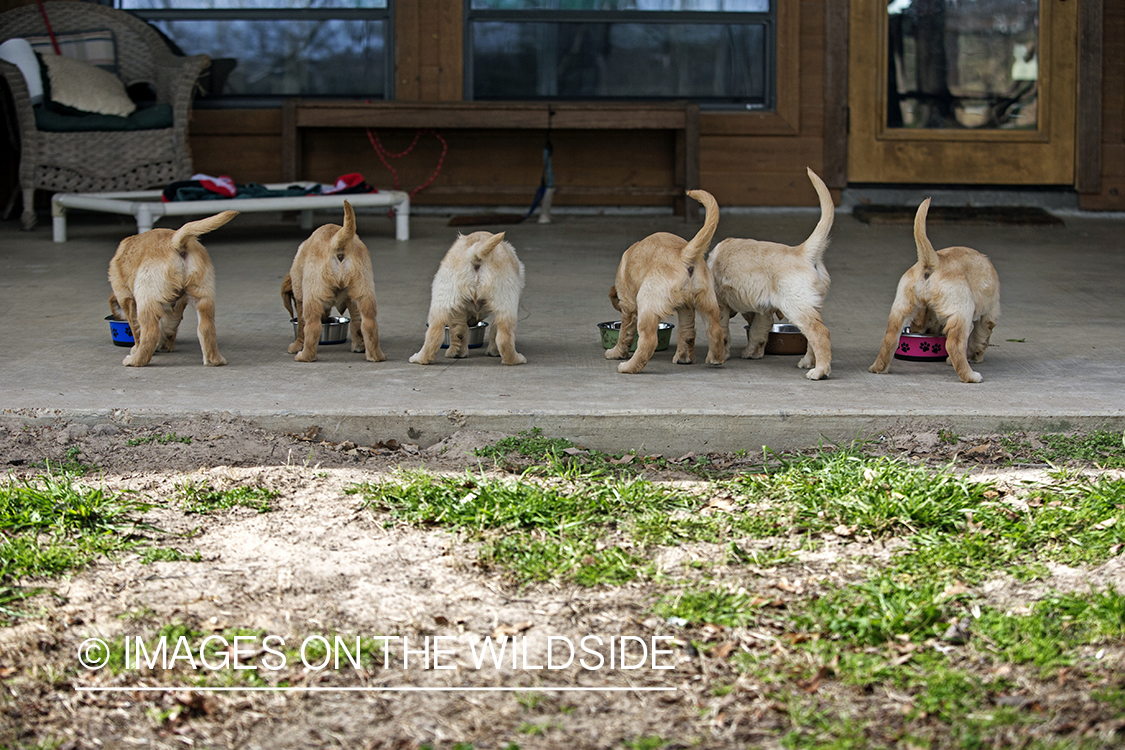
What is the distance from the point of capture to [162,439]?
3.91m

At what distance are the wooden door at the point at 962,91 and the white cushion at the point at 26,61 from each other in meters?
7.22

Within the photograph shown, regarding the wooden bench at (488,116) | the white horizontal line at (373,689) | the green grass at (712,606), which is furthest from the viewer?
the wooden bench at (488,116)

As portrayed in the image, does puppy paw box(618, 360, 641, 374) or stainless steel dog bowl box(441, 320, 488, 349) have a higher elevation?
stainless steel dog bowl box(441, 320, 488, 349)

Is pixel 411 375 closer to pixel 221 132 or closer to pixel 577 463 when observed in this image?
pixel 577 463

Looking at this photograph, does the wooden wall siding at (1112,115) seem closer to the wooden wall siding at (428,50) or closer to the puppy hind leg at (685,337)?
the wooden wall siding at (428,50)

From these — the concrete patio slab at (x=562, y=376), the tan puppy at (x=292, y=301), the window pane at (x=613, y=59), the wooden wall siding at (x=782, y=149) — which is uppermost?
the window pane at (x=613, y=59)

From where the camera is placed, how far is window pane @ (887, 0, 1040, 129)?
10.7 m

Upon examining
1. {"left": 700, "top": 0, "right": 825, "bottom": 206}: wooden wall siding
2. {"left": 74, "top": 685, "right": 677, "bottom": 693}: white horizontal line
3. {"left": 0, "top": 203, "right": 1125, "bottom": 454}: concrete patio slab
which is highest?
{"left": 700, "top": 0, "right": 825, "bottom": 206}: wooden wall siding

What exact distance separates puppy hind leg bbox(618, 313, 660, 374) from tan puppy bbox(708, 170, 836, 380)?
0.35 m

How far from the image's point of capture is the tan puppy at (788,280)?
4605 mm

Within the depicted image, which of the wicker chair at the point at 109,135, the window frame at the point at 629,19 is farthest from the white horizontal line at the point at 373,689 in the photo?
the window frame at the point at 629,19

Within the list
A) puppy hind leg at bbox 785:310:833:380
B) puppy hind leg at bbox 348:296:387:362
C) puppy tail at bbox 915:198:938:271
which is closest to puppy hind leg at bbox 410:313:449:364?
puppy hind leg at bbox 348:296:387:362

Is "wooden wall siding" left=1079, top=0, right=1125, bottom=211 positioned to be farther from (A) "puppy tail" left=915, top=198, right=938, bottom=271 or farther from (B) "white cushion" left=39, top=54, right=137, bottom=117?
(B) "white cushion" left=39, top=54, right=137, bottom=117

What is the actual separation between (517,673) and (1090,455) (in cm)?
227
